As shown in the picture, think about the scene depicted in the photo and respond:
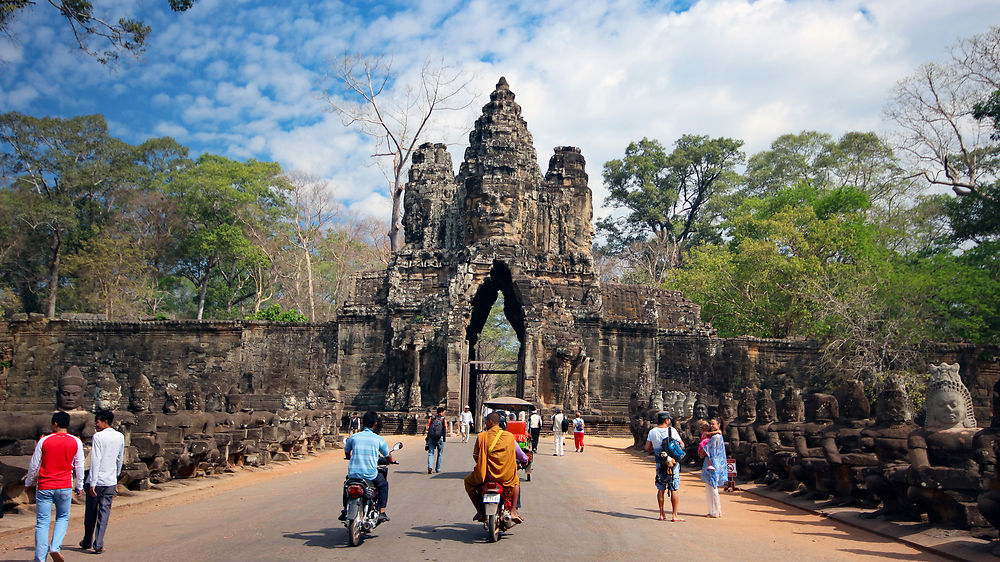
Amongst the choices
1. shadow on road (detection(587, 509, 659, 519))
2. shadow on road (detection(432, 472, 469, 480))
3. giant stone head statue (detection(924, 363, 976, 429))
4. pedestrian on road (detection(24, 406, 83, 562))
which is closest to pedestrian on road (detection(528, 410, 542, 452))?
shadow on road (detection(432, 472, 469, 480))

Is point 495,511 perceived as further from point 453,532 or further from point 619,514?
point 619,514

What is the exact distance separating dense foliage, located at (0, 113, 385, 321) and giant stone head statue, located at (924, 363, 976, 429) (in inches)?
1150

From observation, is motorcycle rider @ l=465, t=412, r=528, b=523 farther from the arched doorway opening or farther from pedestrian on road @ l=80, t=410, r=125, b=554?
the arched doorway opening

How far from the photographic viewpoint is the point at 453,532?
8141 mm

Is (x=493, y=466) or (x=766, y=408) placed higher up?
(x=766, y=408)

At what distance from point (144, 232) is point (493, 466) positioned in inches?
1742

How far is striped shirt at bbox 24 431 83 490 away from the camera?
6625 mm

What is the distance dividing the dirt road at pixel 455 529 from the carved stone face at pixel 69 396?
138cm

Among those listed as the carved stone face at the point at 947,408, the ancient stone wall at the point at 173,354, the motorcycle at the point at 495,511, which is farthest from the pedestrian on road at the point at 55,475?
the ancient stone wall at the point at 173,354

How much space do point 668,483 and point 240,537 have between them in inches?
201

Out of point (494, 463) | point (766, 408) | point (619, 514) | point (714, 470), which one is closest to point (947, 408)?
point (714, 470)

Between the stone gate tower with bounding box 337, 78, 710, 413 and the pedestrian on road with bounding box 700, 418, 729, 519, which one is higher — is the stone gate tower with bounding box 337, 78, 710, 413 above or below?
above

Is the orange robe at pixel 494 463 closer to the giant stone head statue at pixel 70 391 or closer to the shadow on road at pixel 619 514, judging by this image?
the shadow on road at pixel 619 514

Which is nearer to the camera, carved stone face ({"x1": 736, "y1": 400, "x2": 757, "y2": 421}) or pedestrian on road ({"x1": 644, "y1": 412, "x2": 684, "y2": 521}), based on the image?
pedestrian on road ({"x1": 644, "y1": 412, "x2": 684, "y2": 521})
